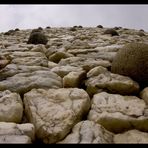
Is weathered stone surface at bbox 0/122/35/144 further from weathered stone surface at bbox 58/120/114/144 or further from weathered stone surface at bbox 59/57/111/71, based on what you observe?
weathered stone surface at bbox 59/57/111/71

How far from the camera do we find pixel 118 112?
357cm

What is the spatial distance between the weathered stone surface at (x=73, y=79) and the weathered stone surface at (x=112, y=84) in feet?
0.34

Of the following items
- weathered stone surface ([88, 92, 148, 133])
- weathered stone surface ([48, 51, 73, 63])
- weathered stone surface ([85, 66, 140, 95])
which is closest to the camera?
weathered stone surface ([88, 92, 148, 133])

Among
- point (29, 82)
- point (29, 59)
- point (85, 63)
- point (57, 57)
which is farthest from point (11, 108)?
point (57, 57)

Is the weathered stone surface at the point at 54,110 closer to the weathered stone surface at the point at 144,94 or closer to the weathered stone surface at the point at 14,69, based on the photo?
the weathered stone surface at the point at 144,94

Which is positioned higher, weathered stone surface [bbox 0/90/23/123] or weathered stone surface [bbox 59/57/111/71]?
weathered stone surface [bbox 0/90/23/123]

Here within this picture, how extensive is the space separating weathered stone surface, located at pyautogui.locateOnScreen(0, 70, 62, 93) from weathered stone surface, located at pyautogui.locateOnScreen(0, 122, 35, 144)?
94 centimetres

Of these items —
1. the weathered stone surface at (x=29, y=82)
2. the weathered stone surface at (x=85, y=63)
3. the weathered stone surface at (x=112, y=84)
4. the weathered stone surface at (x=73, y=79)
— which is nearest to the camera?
the weathered stone surface at (x=112, y=84)

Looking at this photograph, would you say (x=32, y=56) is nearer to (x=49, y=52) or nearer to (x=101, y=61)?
(x=49, y=52)

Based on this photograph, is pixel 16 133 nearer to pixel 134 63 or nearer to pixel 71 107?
pixel 71 107

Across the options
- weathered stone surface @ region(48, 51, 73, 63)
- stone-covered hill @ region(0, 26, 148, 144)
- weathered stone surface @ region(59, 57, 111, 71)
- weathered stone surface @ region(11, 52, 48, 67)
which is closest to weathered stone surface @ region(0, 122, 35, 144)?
stone-covered hill @ region(0, 26, 148, 144)

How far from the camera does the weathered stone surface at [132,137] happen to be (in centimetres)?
322

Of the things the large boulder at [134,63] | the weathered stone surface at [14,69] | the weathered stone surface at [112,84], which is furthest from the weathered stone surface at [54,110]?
the weathered stone surface at [14,69]

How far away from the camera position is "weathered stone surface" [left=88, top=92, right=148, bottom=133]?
3.43 meters
